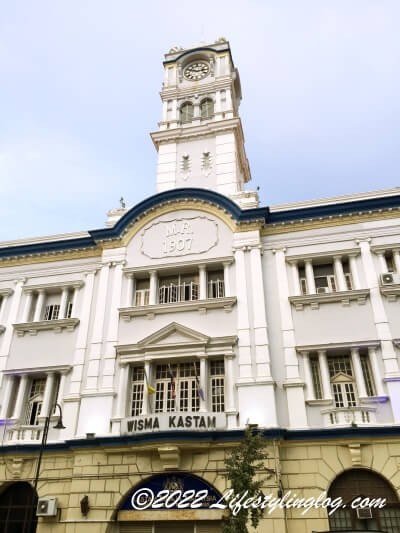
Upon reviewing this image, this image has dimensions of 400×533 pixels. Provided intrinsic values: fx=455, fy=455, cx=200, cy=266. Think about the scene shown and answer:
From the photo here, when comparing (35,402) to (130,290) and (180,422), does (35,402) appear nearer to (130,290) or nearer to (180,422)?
(130,290)

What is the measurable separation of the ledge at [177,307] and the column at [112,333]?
42 centimetres

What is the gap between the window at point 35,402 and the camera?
60.2 ft

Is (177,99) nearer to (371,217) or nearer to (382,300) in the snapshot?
(371,217)

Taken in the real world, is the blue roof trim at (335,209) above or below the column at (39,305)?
above

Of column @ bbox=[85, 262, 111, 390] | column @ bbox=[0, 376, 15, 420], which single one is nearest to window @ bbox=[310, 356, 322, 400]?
column @ bbox=[85, 262, 111, 390]

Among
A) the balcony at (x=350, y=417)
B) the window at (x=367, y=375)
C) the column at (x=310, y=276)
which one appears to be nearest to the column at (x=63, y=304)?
the column at (x=310, y=276)

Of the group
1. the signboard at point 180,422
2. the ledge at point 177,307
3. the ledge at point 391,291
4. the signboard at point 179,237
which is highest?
the signboard at point 179,237

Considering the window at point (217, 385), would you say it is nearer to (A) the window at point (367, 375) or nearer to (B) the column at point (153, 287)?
(B) the column at point (153, 287)

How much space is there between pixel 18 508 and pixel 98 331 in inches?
279

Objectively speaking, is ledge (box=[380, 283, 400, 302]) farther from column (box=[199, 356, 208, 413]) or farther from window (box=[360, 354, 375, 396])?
column (box=[199, 356, 208, 413])

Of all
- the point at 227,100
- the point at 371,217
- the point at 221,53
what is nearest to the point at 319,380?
the point at 371,217

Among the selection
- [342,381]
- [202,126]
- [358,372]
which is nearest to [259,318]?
[342,381]

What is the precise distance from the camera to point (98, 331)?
18969 mm

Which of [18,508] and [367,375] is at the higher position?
[367,375]
